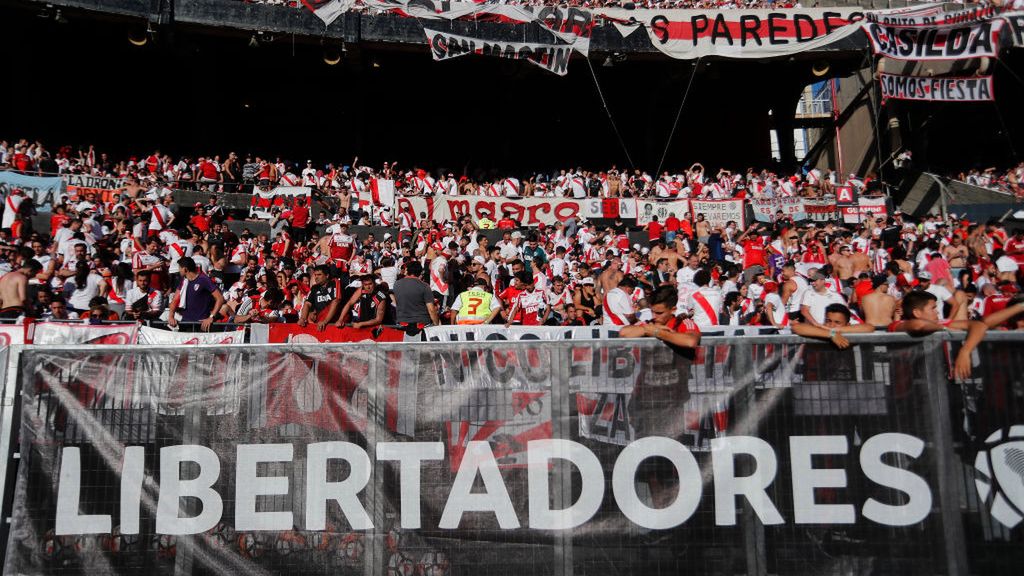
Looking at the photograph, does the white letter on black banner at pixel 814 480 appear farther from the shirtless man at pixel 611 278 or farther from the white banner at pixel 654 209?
the white banner at pixel 654 209

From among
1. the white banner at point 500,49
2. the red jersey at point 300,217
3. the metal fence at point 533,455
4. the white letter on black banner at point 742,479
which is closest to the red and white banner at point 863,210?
the white banner at point 500,49

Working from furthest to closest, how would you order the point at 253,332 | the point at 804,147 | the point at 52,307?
the point at 804,147 < the point at 52,307 < the point at 253,332

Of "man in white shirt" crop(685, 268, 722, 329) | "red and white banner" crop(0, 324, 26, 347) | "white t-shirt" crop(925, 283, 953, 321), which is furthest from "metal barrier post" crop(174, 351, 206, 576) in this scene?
"white t-shirt" crop(925, 283, 953, 321)

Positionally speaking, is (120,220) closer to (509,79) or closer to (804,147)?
(509,79)

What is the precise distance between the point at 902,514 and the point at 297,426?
145 inches

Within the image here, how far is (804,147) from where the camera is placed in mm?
42156

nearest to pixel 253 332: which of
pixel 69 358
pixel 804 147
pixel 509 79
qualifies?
pixel 69 358

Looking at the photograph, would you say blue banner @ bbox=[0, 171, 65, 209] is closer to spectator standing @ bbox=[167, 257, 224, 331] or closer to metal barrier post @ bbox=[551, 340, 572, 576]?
spectator standing @ bbox=[167, 257, 224, 331]

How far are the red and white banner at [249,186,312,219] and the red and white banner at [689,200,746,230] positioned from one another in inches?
358

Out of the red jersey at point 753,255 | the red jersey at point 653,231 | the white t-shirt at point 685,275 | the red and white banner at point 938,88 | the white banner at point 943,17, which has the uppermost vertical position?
the white banner at point 943,17

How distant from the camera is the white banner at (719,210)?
1930cm

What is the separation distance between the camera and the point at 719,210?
63.6ft

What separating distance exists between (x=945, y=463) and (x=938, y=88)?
69.6ft

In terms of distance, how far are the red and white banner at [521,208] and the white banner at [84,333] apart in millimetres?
9707
